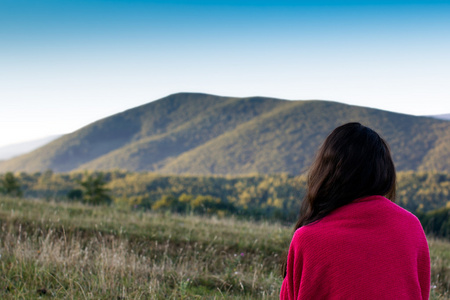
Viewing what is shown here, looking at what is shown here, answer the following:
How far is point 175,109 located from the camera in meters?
161

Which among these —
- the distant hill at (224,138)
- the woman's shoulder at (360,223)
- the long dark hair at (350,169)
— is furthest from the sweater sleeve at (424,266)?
the distant hill at (224,138)

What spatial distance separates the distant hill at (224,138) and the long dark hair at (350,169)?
89318 mm

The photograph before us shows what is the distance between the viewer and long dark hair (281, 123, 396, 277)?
1.84 m

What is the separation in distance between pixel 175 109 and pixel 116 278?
159 meters

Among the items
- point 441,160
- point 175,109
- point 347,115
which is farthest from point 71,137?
point 441,160

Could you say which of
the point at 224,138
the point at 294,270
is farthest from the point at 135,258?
the point at 224,138

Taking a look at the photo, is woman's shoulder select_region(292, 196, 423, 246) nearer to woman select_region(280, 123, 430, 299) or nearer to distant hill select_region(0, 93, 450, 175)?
woman select_region(280, 123, 430, 299)

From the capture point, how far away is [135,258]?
467 cm

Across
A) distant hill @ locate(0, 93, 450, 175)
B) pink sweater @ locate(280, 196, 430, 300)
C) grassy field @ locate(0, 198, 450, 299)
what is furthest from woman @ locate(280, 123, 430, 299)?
distant hill @ locate(0, 93, 450, 175)

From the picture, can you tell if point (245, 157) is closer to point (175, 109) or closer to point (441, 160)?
point (441, 160)

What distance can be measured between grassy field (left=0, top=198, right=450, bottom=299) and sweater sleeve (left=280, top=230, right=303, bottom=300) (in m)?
1.59

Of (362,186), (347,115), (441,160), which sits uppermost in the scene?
(347,115)

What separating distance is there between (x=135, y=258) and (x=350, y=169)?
3509 mm

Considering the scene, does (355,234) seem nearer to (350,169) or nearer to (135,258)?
(350,169)
